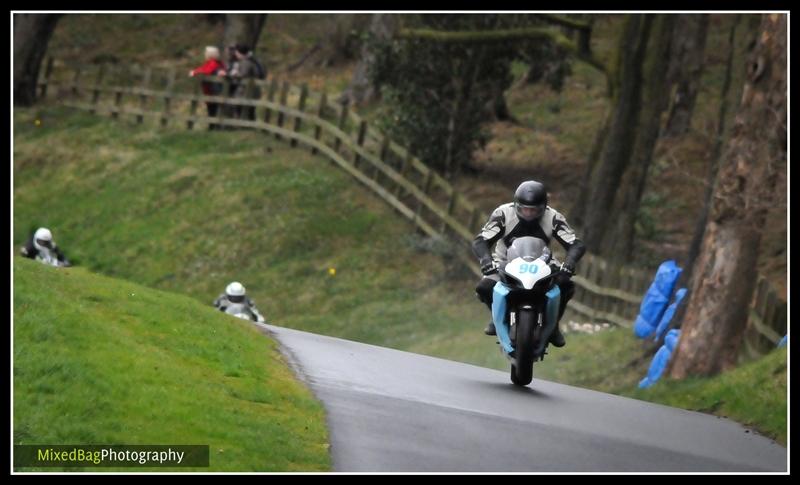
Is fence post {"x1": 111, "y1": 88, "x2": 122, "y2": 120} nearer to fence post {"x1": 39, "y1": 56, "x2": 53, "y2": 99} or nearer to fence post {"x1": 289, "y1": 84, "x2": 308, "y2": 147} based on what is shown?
fence post {"x1": 39, "y1": 56, "x2": 53, "y2": 99}

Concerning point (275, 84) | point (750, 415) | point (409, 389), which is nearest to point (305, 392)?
point (409, 389)

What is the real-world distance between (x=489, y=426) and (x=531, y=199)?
2.05m

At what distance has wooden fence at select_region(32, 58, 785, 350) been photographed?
26.9 metres

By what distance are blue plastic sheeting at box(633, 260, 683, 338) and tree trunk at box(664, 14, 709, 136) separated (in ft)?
47.4

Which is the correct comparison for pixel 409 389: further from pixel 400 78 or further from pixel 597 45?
pixel 597 45

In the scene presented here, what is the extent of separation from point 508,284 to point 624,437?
1634mm

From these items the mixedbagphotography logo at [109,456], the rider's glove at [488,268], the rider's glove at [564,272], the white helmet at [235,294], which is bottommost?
the white helmet at [235,294]

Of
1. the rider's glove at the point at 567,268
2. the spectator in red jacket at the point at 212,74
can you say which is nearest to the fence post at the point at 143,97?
the spectator in red jacket at the point at 212,74

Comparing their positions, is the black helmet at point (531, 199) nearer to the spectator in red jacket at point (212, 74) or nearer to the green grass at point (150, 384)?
the green grass at point (150, 384)

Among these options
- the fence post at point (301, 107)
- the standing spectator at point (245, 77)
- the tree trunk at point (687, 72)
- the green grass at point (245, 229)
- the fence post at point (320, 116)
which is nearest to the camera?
the green grass at point (245, 229)

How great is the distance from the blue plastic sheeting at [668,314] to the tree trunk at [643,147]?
17.5 ft

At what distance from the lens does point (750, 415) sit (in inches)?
705

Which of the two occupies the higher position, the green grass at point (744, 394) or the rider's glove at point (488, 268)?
the rider's glove at point (488, 268)

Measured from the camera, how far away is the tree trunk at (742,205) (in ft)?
68.4
